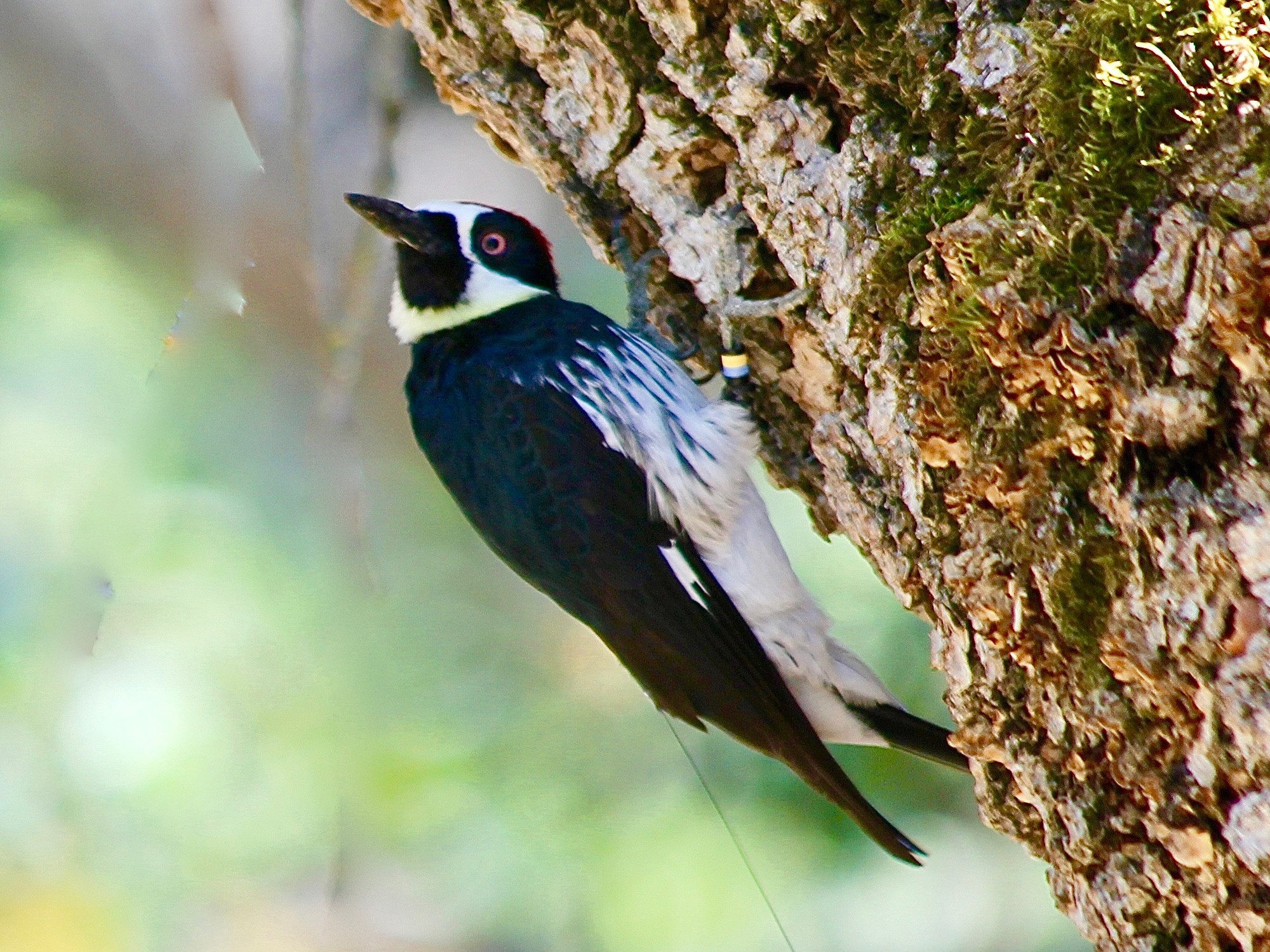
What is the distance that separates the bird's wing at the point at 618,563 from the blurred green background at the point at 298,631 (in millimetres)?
345

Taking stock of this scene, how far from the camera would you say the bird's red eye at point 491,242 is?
3.34 metres

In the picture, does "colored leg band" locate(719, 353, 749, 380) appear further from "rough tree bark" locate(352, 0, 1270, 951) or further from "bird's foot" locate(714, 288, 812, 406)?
"rough tree bark" locate(352, 0, 1270, 951)

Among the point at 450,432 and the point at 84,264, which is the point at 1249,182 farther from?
the point at 84,264

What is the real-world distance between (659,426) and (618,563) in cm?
35

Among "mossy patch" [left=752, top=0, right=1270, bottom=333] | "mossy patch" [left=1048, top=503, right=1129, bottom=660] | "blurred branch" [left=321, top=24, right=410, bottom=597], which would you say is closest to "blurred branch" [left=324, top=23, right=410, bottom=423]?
"blurred branch" [left=321, top=24, right=410, bottom=597]

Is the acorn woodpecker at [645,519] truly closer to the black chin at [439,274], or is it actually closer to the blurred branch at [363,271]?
the black chin at [439,274]

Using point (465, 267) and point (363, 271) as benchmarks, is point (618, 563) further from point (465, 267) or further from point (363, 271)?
point (465, 267)

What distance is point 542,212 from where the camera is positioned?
14.6ft

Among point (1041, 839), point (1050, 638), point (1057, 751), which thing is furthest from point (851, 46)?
point (1041, 839)

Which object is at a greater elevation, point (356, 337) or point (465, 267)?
point (356, 337)

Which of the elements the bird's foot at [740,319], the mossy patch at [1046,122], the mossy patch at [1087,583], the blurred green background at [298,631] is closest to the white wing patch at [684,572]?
the bird's foot at [740,319]

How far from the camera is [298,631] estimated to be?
3.75 metres

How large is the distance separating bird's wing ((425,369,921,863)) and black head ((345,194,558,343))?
44cm

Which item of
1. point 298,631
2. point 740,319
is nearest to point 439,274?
point 740,319
